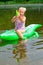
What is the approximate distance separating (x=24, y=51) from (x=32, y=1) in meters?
36.1

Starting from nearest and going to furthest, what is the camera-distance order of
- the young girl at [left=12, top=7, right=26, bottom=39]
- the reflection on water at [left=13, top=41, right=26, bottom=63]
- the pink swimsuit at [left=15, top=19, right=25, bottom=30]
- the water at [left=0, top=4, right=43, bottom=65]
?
1. the water at [left=0, top=4, right=43, bottom=65]
2. the reflection on water at [left=13, top=41, right=26, bottom=63]
3. the young girl at [left=12, top=7, right=26, bottom=39]
4. the pink swimsuit at [left=15, top=19, right=25, bottom=30]

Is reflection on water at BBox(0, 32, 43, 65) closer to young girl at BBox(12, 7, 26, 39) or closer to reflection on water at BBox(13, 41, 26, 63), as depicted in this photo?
reflection on water at BBox(13, 41, 26, 63)

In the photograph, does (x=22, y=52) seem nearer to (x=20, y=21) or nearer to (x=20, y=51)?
(x=20, y=51)

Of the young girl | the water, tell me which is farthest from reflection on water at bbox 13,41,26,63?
the young girl

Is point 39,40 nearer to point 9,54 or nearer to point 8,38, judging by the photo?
point 8,38

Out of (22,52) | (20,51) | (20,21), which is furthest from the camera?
(20,21)

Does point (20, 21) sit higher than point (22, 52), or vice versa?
point (20, 21)

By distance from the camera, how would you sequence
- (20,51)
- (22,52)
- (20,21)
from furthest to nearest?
(20,21) < (20,51) < (22,52)

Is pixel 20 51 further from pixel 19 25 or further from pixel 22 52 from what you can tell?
pixel 19 25

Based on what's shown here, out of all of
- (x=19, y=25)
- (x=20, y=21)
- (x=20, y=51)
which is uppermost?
(x=20, y=21)

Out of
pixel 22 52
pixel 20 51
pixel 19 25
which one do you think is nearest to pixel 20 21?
pixel 19 25

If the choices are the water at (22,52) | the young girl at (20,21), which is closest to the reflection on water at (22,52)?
the water at (22,52)

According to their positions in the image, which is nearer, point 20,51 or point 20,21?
point 20,51

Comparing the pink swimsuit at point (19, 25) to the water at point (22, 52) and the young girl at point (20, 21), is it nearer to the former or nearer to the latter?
the young girl at point (20, 21)
